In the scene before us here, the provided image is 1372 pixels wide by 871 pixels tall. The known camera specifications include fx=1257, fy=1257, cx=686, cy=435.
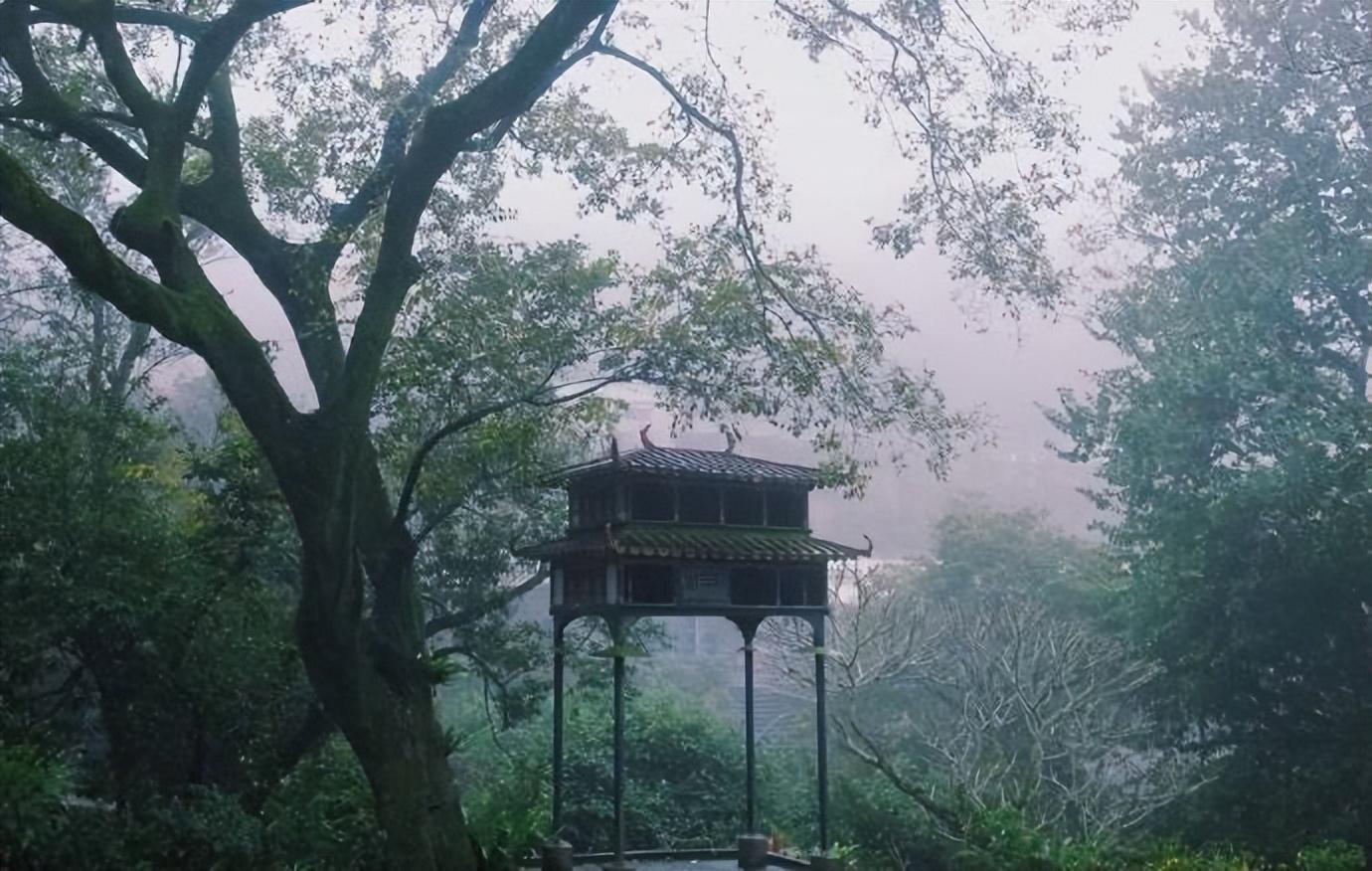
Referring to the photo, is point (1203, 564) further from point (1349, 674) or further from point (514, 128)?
point (514, 128)

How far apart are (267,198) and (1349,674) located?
13.7m

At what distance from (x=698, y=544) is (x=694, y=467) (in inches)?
28.1

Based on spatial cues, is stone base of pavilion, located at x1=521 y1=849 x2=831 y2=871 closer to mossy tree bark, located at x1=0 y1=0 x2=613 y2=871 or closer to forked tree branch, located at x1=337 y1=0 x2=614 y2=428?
mossy tree bark, located at x1=0 y1=0 x2=613 y2=871

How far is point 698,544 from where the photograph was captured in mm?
11047

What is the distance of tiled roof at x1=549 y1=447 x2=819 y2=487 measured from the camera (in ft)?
36.5

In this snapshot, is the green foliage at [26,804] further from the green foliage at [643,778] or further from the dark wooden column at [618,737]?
the green foliage at [643,778]

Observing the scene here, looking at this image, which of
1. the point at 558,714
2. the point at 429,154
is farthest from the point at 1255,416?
the point at 429,154

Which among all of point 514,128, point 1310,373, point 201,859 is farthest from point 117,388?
point 1310,373

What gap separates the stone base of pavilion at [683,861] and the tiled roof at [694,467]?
342cm

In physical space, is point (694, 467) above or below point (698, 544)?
above

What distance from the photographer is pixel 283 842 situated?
9.55m

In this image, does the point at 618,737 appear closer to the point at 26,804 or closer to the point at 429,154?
the point at 26,804

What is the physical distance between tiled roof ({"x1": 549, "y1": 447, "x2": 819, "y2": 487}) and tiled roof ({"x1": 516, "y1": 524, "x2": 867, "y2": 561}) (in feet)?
1.62

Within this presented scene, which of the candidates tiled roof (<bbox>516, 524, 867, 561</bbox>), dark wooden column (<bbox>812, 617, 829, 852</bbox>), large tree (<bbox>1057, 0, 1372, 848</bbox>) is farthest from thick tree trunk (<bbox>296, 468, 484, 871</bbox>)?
large tree (<bbox>1057, 0, 1372, 848</bbox>)
